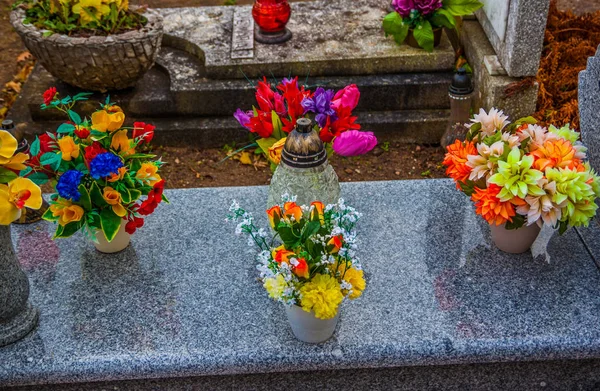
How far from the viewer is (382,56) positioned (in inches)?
153

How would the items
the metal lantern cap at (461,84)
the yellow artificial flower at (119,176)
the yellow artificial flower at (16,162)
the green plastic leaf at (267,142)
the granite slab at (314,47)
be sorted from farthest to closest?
1. the granite slab at (314,47)
2. the metal lantern cap at (461,84)
3. the green plastic leaf at (267,142)
4. the yellow artificial flower at (119,176)
5. the yellow artificial flower at (16,162)

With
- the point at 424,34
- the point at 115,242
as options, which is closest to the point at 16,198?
the point at 115,242

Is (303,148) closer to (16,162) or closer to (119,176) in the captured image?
(119,176)

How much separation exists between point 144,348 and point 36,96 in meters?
2.39

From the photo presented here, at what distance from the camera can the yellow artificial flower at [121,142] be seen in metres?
2.14

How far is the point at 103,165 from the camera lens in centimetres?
201

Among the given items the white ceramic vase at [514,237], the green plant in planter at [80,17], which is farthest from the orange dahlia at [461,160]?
the green plant in planter at [80,17]

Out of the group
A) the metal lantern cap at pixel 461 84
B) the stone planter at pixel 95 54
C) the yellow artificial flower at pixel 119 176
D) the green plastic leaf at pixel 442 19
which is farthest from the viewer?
the green plastic leaf at pixel 442 19

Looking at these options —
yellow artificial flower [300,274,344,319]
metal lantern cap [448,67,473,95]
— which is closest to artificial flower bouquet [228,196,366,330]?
yellow artificial flower [300,274,344,319]

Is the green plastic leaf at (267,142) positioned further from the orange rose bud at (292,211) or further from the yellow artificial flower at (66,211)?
the yellow artificial flower at (66,211)

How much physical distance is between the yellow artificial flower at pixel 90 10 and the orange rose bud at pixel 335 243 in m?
2.41

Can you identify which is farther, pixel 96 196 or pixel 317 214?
pixel 96 196

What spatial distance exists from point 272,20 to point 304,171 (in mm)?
2141

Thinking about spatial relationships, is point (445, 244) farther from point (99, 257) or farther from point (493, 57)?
point (493, 57)
